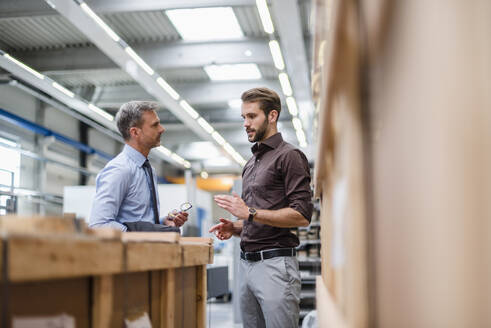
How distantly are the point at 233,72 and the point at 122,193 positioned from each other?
6.40 meters

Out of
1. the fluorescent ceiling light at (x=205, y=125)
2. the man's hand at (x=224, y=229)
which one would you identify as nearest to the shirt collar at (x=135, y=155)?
the man's hand at (x=224, y=229)

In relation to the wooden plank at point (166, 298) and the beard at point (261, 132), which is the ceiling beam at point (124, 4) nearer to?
the beard at point (261, 132)

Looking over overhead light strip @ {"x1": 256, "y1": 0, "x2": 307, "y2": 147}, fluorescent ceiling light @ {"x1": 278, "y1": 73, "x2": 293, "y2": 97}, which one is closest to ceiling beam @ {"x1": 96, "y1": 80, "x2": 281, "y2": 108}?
overhead light strip @ {"x1": 256, "y1": 0, "x2": 307, "y2": 147}

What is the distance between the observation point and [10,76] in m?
7.46

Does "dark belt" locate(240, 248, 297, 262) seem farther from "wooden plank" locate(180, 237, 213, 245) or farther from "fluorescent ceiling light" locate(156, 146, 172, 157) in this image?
"fluorescent ceiling light" locate(156, 146, 172, 157)

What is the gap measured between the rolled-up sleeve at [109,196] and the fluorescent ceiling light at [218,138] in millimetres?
8146

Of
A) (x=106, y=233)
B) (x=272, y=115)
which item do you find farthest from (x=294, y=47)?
(x=106, y=233)

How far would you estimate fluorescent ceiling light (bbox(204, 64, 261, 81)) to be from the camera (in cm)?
830

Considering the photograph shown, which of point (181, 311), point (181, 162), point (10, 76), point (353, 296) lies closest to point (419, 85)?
point (353, 296)

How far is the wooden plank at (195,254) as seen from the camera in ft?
5.48

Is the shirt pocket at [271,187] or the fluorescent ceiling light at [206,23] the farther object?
the fluorescent ceiling light at [206,23]

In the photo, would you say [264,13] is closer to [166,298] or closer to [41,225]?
[166,298]

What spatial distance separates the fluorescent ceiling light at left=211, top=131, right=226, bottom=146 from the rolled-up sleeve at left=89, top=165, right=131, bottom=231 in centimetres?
815

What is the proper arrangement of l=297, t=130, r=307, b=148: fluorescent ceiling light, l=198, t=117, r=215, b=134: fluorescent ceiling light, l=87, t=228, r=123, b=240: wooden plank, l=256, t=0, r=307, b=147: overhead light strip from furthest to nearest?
1. l=297, t=130, r=307, b=148: fluorescent ceiling light
2. l=198, t=117, r=215, b=134: fluorescent ceiling light
3. l=256, t=0, r=307, b=147: overhead light strip
4. l=87, t=228, r=123, b=240: wooden plank
